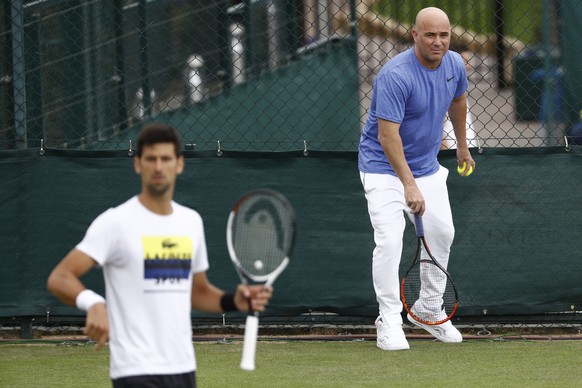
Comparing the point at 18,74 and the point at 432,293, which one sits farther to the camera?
the point at 18,74

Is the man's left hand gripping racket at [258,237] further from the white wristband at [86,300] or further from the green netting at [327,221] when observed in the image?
the green netting at [327,221]

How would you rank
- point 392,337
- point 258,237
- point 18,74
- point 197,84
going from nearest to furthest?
point 258,237 < point 392,337 < point 18,74 < point 197,84

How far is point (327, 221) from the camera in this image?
7609 mm

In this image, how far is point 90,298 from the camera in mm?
3719

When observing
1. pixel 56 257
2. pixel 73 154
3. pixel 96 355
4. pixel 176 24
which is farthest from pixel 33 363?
pixel 176 24

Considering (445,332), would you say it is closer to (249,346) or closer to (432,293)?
(432,293)

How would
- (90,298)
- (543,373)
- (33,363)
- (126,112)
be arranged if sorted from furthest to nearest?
(126,112)
(33,363)
(543,373)
(90,298)

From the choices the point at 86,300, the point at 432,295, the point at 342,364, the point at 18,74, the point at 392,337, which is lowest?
the point at 342,364

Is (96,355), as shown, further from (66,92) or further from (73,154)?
(66,92)

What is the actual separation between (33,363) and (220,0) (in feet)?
10.1

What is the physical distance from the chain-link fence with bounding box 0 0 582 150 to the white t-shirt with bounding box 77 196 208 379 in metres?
3.77

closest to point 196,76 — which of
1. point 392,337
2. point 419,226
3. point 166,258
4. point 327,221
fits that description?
point 327,221

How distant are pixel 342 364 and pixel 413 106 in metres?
1.51

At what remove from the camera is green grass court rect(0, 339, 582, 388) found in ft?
19.8
